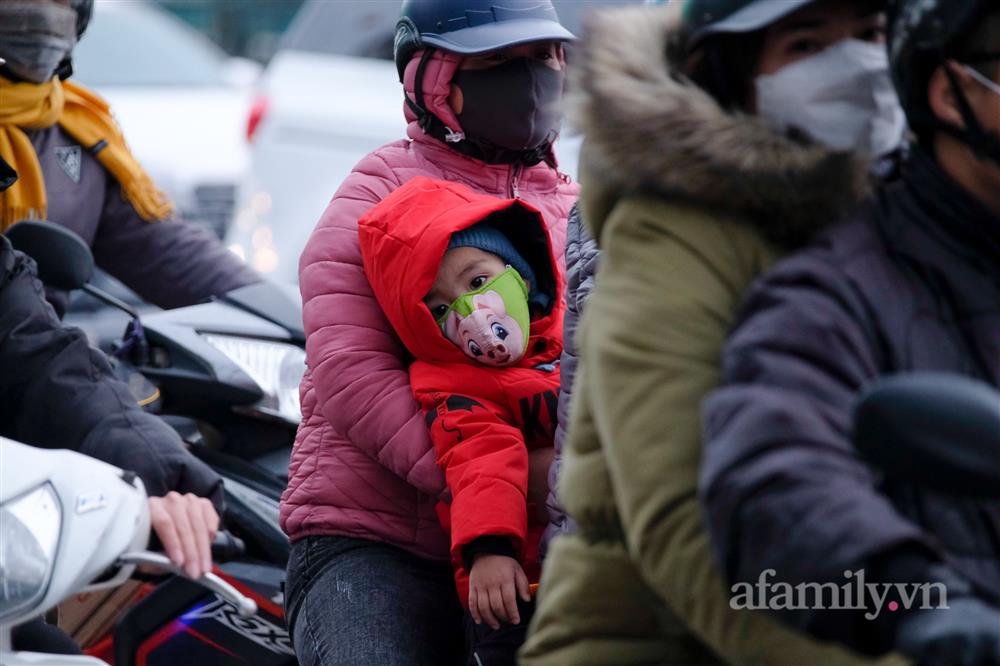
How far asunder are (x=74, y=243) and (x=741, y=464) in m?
2.14

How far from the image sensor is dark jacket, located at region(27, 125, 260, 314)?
421 cm

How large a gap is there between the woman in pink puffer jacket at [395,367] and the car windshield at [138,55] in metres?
8.30

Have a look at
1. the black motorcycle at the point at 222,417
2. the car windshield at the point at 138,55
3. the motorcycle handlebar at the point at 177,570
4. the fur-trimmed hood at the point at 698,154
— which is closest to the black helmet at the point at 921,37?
the fur-trimmed hood at the point at 698,154

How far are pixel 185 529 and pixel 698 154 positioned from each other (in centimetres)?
113

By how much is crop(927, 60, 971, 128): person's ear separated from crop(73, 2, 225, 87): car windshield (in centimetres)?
974

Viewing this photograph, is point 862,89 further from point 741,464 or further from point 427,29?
point 427,29

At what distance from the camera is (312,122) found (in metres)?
8.05

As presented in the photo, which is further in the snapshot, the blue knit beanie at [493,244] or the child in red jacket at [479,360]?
the blue knit beanie at [493,244]

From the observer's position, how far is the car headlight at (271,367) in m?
3.88

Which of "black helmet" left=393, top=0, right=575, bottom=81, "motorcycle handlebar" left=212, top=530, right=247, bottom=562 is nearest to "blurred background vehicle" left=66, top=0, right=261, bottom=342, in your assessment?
"black helmet" left=393, top=0, right=575, bottom=81

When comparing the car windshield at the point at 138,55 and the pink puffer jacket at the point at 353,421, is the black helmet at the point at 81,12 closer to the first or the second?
the pink puffer jacket at the point at 353,421

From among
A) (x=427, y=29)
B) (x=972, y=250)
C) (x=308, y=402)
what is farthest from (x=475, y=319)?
(x=972, y=250)

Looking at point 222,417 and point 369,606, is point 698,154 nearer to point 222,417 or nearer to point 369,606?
point 369,606

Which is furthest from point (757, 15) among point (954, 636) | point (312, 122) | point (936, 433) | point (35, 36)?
point (312, 122)
